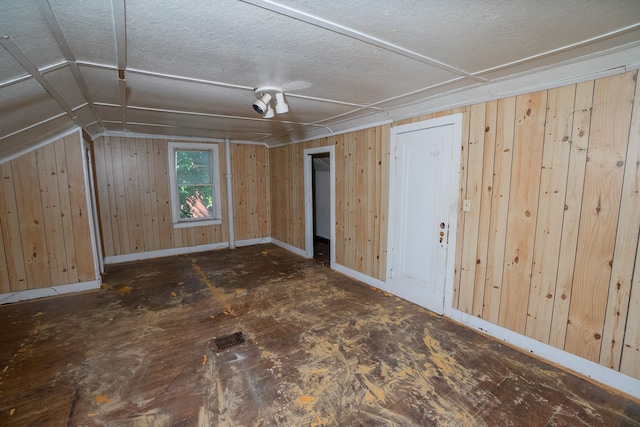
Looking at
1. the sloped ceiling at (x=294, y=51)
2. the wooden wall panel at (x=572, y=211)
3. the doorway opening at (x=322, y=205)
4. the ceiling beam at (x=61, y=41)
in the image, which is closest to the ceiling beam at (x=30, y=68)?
the sloped ceiling at (x=294, y=51)

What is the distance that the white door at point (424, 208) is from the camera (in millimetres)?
2902

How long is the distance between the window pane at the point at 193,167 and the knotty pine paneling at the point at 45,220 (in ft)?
6.22

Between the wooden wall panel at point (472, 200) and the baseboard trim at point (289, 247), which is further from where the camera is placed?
the baseboard trim at point (289, 247)

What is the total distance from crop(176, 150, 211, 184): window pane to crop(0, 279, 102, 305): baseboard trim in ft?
7.71

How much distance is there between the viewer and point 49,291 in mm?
3613

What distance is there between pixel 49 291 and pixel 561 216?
18.7ft

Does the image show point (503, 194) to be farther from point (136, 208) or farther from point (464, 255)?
point (136, 208)

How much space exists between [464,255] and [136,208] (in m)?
5.39

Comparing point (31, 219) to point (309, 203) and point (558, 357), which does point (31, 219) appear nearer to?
point (309, 203)

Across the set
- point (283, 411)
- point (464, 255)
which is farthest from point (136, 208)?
point (464, 255)

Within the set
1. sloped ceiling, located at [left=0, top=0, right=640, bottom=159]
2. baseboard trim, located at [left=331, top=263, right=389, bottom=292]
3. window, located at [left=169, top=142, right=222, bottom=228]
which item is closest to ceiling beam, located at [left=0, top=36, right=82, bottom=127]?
sloped ceiling, located at [left=0, top=0, right=640, bottom=159]

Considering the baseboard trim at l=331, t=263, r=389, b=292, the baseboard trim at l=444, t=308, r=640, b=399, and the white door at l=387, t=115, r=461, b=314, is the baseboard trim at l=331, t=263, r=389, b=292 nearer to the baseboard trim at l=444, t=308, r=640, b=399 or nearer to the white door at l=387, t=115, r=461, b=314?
the white door at l=387, t=115, r=461, b=314

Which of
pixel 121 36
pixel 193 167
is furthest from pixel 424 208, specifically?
pixel 193 167

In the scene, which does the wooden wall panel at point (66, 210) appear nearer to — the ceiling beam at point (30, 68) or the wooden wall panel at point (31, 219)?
the wooden wall panel at point (31, 219)
